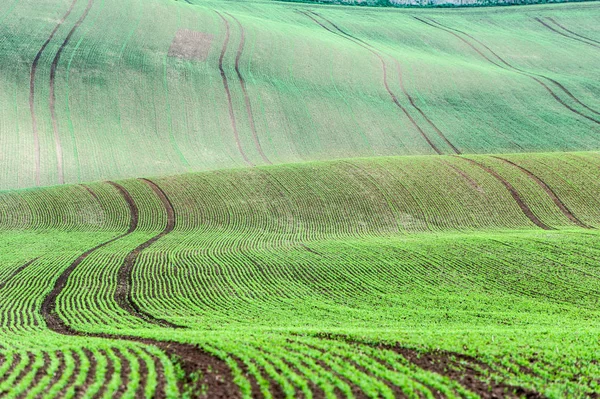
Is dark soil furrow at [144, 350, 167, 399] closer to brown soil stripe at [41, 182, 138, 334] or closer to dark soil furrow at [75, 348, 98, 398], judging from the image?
dark soil furrow at [75, 348, 98, 398]

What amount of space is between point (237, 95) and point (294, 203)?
114 ft

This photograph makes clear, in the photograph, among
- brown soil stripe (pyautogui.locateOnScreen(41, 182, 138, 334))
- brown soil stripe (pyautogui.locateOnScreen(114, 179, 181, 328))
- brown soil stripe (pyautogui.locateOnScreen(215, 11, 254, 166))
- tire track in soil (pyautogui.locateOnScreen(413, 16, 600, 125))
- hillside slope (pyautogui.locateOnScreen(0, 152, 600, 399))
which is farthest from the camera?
tire track in soil (pyautogui.locateOnScreen(413, 16, 600, 125))

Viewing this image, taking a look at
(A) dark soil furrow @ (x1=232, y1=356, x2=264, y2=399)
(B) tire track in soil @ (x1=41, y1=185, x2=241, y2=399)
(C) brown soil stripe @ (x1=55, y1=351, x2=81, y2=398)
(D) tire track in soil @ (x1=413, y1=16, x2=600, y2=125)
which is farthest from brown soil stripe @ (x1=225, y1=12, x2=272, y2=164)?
(A) dark soil furrow @ (x1=232, y1=356, x2=264, y2=399)

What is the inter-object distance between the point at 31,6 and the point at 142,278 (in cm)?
7302

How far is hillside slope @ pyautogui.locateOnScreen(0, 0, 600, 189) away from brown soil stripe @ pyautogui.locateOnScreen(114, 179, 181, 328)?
16188 mm

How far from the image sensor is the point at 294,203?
161 feet

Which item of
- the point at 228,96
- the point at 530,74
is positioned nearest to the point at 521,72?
the point at 530,74

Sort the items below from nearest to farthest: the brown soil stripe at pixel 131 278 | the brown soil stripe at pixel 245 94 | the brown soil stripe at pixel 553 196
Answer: the brown soil stripe at pixel 131 278
the brown soil stripe at pixel 553 196
the brown soil stripe at pixel 245 94

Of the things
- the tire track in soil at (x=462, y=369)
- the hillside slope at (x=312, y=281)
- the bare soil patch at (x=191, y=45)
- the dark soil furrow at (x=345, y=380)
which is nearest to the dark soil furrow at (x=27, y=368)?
the hillside slope at (x=312, y=281)

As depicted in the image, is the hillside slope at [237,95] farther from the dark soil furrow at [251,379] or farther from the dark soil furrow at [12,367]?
the dark soil furrow at [251,379]

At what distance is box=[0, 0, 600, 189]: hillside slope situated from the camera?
66.2 m

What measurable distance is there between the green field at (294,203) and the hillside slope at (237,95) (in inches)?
15.4

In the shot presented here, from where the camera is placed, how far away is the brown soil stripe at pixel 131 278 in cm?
2406

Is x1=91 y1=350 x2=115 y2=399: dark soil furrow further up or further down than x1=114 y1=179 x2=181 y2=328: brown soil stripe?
further up
